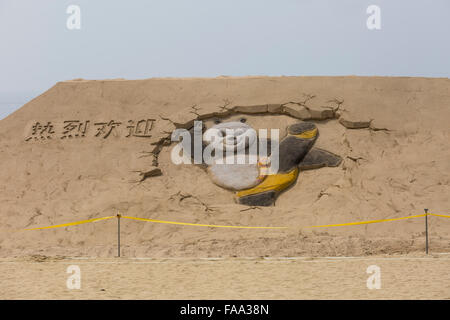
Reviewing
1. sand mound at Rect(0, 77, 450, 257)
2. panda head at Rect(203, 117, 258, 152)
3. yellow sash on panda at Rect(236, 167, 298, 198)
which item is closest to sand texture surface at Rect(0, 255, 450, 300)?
sand mound at Rect(0, 77, 450, 257)

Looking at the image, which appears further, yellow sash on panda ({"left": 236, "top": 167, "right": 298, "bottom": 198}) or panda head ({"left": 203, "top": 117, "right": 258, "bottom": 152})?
panda head ({"left": 203, "top": 117, "right": 258, "bottom": 152})

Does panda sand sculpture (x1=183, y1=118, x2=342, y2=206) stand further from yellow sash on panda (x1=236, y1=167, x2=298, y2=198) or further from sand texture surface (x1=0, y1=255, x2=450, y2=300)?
sand texture surface (x1=0, y1=255, x2=450, y2=300)

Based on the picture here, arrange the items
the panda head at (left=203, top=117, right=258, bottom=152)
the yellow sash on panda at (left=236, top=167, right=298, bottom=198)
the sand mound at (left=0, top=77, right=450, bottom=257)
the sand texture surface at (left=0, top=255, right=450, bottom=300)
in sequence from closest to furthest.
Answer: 1. the sand texture surface at (left=0, top=255, right=450, bottom=300)
2. the sand mound at (left=0, top=77, right=450, bottom=257)
3. the yellow sash on panda at (left=236, top=167, right=298, bottom=198)
4. the panda head at (left=203, top=117, right=258, bottom=152)

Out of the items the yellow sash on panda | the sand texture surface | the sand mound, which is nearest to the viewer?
the sand texture surface

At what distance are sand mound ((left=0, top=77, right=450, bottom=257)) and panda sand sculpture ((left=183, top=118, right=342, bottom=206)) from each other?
22cm

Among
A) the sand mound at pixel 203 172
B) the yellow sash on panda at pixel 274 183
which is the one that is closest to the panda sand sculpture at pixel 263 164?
the yellow sash on panda at pixel 274 183

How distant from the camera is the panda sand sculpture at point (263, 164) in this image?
13.0 metres

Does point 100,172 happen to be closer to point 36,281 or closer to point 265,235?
point 265,235

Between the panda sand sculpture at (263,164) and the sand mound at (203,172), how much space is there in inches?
8.5

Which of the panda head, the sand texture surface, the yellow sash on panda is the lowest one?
the sand texture surface

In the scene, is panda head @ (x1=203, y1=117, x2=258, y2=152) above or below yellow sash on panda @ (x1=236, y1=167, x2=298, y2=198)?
above

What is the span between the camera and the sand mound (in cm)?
1178

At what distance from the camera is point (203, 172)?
1380 centimetres
